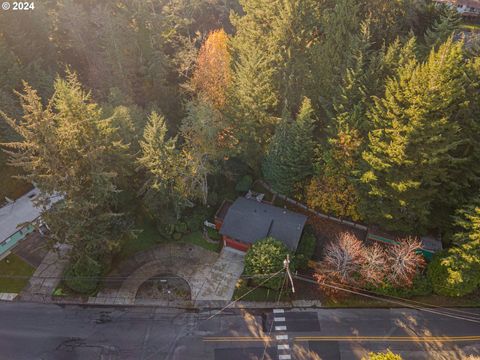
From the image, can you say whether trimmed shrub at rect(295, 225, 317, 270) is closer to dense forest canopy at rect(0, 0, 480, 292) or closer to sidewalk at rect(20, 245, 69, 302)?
dense forest canopy at rect(0, 0, 480, 292)

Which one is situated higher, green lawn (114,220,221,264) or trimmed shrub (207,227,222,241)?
trimmed shrub (207,227,222,241)

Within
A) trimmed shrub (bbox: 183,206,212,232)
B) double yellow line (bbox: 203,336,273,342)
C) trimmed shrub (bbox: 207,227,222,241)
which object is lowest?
double yellow line (bbox: 203,336,273,342)

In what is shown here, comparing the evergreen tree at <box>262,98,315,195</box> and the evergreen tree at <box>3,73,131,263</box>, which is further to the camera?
the evergreen tree at <box>262,98,315,195</box>

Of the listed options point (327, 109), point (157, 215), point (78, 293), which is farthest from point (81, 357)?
point (327, 109)

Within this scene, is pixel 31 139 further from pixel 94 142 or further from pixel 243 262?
pixel 243 262

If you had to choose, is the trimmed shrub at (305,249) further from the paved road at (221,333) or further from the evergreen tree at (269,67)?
the evergreen tree at (269,67)

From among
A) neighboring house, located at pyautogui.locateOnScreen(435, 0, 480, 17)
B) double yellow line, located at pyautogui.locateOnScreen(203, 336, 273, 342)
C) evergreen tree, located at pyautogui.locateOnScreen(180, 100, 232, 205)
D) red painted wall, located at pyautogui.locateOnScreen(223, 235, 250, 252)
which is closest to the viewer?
double yellow line, located at pyautogui.locateOnScreen(203, 336, 273, 342)

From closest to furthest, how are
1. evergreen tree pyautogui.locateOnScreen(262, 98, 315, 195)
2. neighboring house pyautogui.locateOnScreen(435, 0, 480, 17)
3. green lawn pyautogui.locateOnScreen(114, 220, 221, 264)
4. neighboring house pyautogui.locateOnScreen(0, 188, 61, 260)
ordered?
1. evergreen tree pyautogui.locateOnScreen(262, 98, 315, 195)
2. neighboring house pyautogui.locateOnScreen(0, 188, 61, 260)
3. green lawn pyautogui.locateOnScreen(114, 220, 221, 264)
4. neighboring house pyautogui.locateOnScreen(435, 0, 480, 17)

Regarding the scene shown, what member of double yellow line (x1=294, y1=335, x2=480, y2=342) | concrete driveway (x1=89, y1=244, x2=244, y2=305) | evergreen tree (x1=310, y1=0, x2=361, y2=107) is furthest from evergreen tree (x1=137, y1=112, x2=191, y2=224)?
double yellow line (x1=294, y1=335, x2=480, y2=342)
